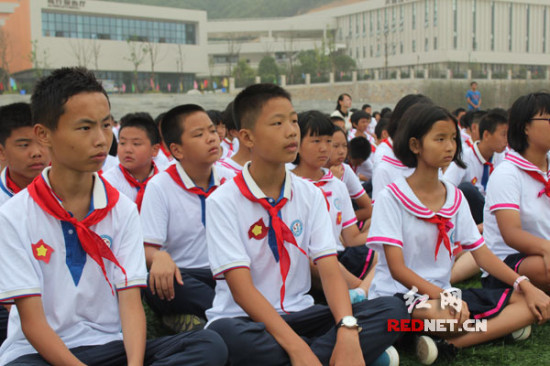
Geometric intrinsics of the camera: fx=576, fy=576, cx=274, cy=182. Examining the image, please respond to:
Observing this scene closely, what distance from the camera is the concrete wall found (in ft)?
98.2

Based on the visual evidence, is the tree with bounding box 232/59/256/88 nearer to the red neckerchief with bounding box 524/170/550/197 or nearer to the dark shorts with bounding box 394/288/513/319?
the red neckerchief with bounding box 524/170/550/197

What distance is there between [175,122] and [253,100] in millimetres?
802

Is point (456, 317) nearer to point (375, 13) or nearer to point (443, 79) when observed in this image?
point (443, 79)

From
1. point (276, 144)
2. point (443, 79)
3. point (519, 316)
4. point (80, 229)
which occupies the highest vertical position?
point (443, 79)

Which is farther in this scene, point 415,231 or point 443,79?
point 443,79

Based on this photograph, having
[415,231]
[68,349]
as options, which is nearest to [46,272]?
[68,349]

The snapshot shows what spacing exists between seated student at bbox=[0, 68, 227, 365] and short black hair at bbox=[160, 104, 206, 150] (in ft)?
3.25

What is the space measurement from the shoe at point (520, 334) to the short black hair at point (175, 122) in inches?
68.7

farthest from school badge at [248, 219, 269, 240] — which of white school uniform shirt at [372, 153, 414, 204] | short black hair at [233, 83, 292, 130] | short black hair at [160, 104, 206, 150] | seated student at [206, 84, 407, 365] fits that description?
white school uniform shirt at [372, 153, 414, 204]

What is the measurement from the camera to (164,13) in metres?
37.7

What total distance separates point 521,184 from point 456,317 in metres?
0.89

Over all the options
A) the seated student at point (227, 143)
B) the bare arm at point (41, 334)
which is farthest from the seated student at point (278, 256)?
the seated student at point (227, 143)

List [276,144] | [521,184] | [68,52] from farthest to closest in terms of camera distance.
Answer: [68,52], [521,184], [276,144]

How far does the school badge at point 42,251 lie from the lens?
177cm
